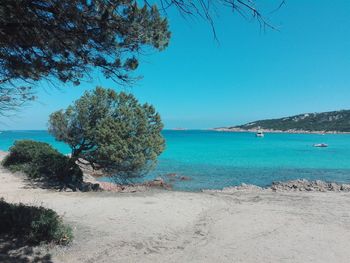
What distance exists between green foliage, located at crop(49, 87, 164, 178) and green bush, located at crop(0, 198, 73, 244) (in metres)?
8.28

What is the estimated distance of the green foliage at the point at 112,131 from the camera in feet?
54.1

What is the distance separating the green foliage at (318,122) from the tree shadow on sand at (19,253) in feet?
534

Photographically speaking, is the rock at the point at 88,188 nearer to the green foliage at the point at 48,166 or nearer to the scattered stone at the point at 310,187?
the green foliage at the point at 48,166

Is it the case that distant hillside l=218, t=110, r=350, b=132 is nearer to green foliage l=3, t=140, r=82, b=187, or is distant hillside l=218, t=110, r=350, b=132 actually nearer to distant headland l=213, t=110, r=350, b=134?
distant headland l=213, t=110, r=350, b=134

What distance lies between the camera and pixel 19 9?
4836 millimetres

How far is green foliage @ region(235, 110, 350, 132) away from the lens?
155913mm

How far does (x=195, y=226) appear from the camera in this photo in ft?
33.7

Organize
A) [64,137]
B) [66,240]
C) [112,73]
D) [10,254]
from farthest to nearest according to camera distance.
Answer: [64,137] < [66,240] < [10,254] < [112,73]

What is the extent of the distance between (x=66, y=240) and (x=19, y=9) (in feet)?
15.4

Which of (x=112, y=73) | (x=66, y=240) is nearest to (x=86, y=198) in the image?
(x=66, y=240)

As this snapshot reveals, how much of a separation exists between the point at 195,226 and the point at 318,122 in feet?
557

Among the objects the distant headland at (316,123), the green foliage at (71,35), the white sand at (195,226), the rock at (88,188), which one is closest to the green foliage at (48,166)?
the rock at (88,188)

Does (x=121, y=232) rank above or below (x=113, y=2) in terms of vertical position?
below

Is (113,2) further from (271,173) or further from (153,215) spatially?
(271,173)
